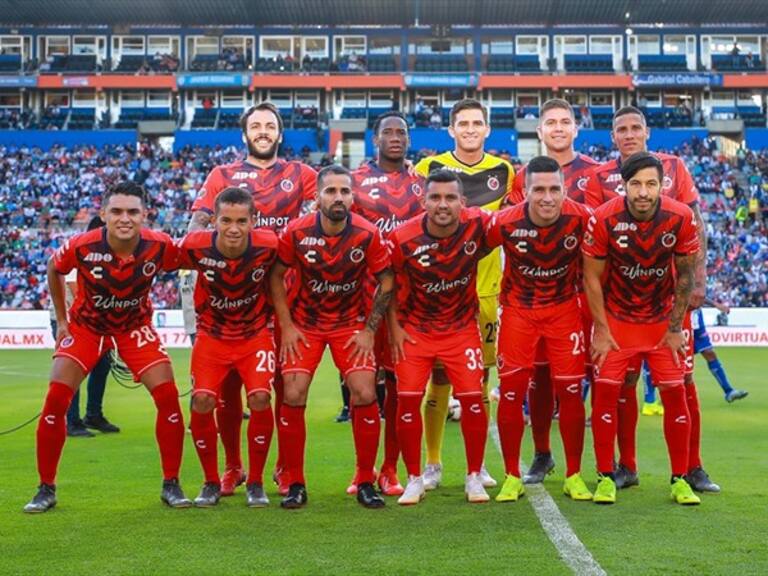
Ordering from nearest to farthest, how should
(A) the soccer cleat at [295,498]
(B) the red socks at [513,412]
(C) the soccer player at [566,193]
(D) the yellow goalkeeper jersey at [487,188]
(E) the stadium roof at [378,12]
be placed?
1. (A) the soccer cleat at [295,498]
2. (B) the red socks at [513,412]
3. (C) the soccer player at [566,193]
4. (D) the yellow goalkeeper jersey at [487,188]
5. (E) the stadium roof at [378,12]

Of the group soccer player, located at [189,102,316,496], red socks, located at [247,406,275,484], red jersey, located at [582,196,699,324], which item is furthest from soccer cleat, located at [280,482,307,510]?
red jersey, located at [582,196,699,324]

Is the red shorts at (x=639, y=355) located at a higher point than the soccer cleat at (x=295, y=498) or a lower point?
higher

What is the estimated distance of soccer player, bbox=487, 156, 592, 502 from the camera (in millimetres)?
7309

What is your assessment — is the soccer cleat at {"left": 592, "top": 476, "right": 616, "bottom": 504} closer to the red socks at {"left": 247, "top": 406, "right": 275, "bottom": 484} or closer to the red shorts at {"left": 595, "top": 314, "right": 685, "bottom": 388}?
the red shorts at {"left": 595, "top": 314, "right": 685, "bottom": 388}

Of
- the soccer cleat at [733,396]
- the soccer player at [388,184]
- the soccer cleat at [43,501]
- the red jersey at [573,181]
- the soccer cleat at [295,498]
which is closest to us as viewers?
the soccer cleat at [43,501]

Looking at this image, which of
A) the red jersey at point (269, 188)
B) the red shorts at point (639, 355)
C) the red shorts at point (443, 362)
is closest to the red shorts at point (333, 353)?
the red shorts at point (443, 362)

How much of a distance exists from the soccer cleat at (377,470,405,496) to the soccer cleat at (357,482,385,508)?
0.52m

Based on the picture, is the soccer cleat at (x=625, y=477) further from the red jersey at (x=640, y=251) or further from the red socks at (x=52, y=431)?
the red socks at (x=52, y=431)

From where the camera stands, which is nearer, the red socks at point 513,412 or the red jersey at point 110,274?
the red jersey at point 110,274

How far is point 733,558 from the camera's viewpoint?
5.43m

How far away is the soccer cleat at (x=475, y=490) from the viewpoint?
23.4ft

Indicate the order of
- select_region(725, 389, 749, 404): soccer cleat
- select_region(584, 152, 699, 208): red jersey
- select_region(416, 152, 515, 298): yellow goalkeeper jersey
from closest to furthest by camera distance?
1. select_region(584, 152, 699, 208): red jersey
2. select_region(416, 152, 515, 298): yellow goalkeeper jersey
3. select_region(725, 389, 749, 404): soccer cleat

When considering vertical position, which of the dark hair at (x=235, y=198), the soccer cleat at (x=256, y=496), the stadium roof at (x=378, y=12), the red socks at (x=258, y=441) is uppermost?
the stadium roof at (x=378, y=12)

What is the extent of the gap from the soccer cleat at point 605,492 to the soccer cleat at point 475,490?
2.41 feet
